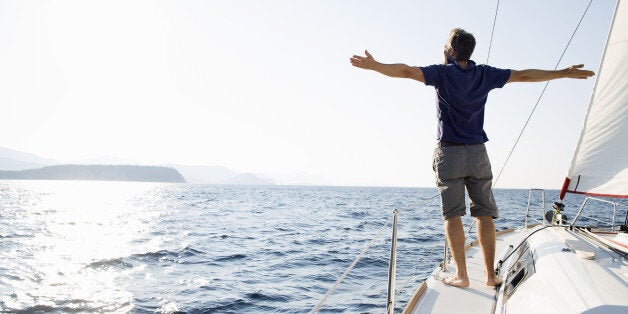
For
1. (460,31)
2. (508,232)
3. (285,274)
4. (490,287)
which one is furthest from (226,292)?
(460,31)

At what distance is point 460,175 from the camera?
298cm

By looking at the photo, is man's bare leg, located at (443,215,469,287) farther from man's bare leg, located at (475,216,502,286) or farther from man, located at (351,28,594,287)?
man's bare leg, located at (475,216,502,286)

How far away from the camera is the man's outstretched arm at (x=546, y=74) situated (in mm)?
2965

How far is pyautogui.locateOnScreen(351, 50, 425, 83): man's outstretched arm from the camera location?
8.08 feet

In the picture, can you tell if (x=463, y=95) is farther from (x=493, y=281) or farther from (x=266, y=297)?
(x=266, y=297)

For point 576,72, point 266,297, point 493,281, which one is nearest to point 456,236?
point 493,281

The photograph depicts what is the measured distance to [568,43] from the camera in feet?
13.3

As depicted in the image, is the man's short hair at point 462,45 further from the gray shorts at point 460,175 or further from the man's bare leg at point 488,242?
the man's bare leg at point 488,242

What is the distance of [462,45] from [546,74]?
2.03 ft

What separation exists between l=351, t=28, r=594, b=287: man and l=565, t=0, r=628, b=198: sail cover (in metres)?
0.30

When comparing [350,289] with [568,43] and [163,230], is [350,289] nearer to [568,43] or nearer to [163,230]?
[568,43]

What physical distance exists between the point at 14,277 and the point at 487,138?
9.35m

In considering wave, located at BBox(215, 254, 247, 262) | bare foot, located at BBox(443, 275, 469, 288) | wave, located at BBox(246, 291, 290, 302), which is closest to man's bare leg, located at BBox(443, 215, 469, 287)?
bare foot, located at BBox(443, 275, 469, 288)

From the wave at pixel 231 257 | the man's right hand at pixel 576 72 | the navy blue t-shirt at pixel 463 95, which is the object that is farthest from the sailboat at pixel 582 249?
the wave at pixel 231 257
